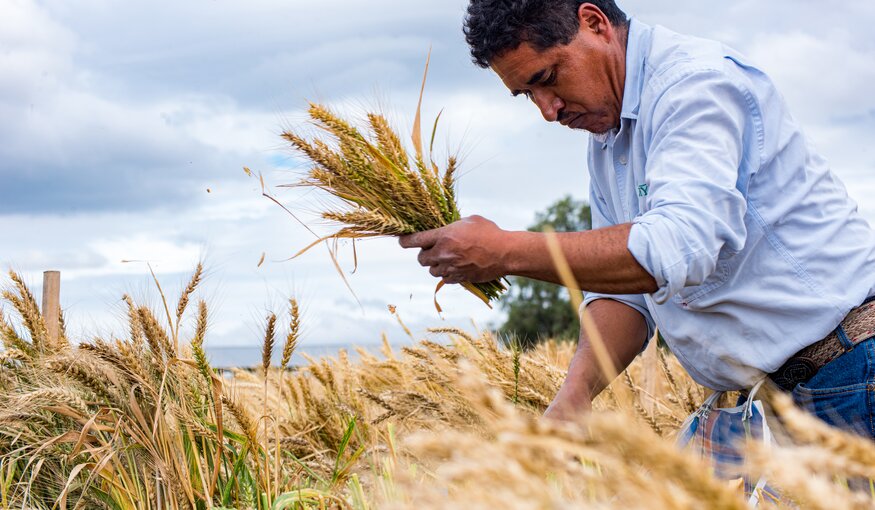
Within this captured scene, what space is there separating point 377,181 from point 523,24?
0.61m

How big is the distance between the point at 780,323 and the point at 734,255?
23 centimetres

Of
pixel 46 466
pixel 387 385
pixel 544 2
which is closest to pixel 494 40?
pixel 544 2

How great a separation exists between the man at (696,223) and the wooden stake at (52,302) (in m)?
2.23

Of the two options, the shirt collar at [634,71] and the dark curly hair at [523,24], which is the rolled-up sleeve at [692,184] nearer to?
the shirt collar at [634,71]

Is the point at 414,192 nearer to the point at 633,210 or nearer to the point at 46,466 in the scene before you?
the point at 633,210

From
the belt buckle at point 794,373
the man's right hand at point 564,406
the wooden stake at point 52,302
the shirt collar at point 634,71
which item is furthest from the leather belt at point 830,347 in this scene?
the wooden stake at point 52,302

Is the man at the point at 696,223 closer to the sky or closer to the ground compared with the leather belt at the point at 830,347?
closer to the sky

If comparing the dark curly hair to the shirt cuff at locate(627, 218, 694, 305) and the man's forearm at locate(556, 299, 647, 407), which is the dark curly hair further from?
the man's forearm at locate(556, 299, 647, 407)

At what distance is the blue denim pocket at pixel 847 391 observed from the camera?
2125mm

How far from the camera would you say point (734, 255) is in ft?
7.21

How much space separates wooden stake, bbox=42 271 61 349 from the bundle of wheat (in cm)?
186

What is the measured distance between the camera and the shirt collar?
7.54 feet

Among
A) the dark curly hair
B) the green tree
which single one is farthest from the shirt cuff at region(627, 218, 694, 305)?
the green tree

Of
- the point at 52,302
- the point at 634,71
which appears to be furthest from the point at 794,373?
the point at 52,302
